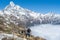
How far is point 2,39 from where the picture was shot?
292ft

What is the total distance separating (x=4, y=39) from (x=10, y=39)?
3434mm

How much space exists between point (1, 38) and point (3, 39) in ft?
11.5

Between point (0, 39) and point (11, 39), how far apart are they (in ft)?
16.5

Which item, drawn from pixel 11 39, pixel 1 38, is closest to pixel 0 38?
pixel 1 38

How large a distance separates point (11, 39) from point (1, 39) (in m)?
4.62

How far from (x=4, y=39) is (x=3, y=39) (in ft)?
1.64

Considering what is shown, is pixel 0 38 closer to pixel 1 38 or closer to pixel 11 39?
pixel 1 38

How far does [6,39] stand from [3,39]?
1.32 metres

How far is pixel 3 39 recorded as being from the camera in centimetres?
8850

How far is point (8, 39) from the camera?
8981 cm

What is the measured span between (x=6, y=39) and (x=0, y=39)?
305cm

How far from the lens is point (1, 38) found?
9175 centimetres

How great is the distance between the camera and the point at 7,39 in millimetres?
88375

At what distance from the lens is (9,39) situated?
9025 cm
